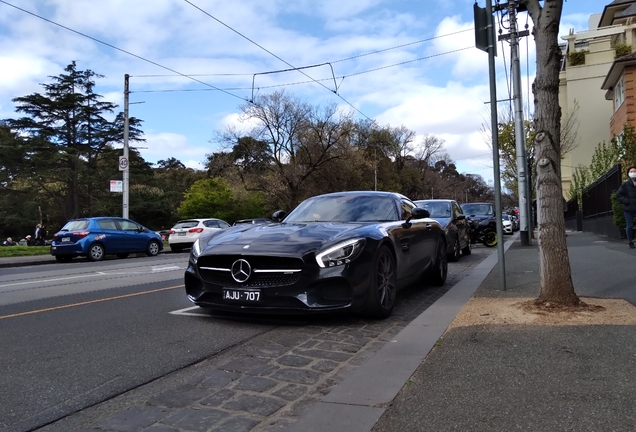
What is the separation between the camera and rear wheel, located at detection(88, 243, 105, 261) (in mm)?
17753

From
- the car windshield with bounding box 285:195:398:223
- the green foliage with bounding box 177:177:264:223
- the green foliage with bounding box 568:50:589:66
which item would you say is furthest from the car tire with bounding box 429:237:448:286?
the green foliage with bounding box 568:50:589:66

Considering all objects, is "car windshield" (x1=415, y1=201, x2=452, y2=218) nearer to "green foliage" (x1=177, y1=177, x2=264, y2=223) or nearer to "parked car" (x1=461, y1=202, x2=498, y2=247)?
"parked car" (x1=461, y1=202, x2=498, y2=247)

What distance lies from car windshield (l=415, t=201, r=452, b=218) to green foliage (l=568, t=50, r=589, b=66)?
1719 inches

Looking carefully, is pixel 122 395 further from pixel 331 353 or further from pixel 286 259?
pixel 286 259

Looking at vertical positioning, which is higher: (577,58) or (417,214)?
(577,58)

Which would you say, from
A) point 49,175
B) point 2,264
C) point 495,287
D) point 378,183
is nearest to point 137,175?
point 49,175

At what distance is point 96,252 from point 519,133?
14572 millimetres

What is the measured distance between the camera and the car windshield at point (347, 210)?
682cm

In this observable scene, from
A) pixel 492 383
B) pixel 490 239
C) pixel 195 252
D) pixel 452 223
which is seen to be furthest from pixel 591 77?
pixel 492 383

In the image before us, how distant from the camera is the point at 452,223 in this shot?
41.0ft

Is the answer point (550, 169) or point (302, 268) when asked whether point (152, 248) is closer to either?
point (302, 268)

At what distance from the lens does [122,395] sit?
3514 millimetres

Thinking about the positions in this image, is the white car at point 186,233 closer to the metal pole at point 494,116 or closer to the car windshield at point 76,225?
the car windshield at point 76,225

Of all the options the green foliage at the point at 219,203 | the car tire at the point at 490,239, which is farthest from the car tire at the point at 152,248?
the green foliage at the point at 219,203
